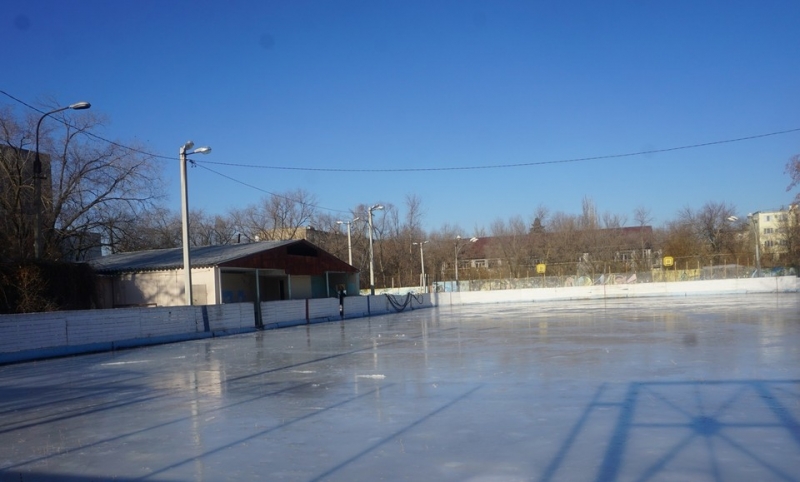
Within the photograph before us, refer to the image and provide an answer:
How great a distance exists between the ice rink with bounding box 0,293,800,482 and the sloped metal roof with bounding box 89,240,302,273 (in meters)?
21.8

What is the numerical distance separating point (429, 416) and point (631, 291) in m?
58.0

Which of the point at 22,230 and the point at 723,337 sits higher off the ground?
the point at 22,230

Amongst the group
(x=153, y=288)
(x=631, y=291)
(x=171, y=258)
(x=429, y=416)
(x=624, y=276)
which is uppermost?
(x=171, y=258)

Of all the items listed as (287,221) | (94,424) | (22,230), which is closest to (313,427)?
(94,424)

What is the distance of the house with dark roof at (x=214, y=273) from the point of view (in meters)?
38.2

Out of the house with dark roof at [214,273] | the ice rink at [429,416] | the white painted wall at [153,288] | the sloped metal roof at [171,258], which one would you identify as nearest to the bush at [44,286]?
the house with dark roof at [214,273]

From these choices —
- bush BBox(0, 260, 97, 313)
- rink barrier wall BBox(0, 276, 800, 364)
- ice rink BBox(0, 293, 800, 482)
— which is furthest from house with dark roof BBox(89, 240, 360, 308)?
ice rink BBox(0, 293, 800, 482)

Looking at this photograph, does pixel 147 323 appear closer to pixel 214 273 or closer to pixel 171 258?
pixel 214 273

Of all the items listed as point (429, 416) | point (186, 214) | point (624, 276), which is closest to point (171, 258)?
point (186, 214)

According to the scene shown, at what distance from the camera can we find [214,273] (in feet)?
123

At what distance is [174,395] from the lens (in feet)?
40.0

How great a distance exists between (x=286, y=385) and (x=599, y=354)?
7.47 m

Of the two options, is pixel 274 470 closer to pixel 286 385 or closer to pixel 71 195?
pixel 286 385

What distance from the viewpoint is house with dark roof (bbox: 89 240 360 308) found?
38.2 m
